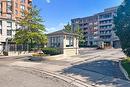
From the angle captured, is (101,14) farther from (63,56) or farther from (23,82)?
(23,82)

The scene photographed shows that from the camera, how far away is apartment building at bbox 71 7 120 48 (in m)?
92.9

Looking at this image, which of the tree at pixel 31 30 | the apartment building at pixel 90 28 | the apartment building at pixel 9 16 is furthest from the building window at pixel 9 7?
the apartment building at pixel 90 28

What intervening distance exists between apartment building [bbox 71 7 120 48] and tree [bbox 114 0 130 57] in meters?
69.1

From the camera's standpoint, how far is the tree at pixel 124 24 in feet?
67.9

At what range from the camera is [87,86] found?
11.7 m

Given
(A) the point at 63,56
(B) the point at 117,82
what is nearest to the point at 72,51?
(A) the point at 63,56

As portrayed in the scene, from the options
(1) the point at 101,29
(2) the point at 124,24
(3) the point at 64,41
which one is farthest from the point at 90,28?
(2) the point at 124,24

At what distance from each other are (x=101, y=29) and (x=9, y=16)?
50625 mm

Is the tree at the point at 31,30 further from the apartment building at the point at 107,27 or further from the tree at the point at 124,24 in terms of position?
the apartment building at the point at 107,27

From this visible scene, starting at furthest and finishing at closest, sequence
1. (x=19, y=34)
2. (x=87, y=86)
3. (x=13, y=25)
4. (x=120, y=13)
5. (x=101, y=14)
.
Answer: (x=101, y=14)
(x=13, y=25)
(x=19, y=34)
(x=120, y=13)
(x=87, y=86)

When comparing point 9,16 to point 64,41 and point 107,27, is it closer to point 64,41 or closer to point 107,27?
point 64,41

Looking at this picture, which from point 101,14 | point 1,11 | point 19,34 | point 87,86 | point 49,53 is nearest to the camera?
point 87,86

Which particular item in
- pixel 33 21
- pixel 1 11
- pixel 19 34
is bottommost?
pixel 19 34

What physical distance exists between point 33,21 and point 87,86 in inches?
1094
